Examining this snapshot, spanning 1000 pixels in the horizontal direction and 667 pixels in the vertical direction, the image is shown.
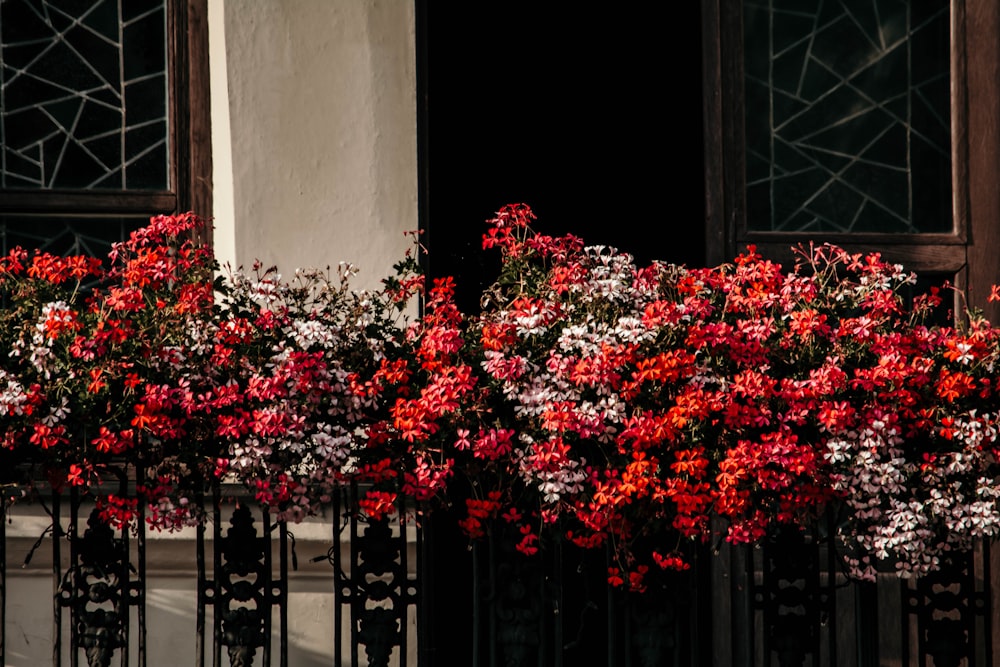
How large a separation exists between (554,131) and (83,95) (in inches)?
79.0

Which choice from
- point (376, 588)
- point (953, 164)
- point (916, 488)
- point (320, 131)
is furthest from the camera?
point (953, 164)

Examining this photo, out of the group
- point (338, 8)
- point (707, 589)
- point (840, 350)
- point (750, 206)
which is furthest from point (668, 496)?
point (338, 8)

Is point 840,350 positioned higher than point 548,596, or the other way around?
point 840,350

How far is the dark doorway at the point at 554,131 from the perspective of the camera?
505 cm

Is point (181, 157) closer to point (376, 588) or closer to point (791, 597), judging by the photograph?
point (376, 588)

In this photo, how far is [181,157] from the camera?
5.36 m

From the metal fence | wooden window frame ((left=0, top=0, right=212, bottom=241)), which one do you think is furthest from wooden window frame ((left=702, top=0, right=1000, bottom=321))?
wooden window frame ((left=0, top=0, right=212, bottom=241))

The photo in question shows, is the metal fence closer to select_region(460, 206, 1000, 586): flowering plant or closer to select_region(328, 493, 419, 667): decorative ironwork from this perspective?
select_region(328, 493, 419, 667): decorative ironwork

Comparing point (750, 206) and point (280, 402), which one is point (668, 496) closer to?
point (280, 402)

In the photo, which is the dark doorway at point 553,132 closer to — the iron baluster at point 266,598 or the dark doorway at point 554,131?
the dark doorway at point 554,131

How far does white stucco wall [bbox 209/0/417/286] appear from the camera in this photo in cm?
503

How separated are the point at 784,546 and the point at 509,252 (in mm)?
1339

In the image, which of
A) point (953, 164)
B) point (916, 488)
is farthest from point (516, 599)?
point (953, 164)

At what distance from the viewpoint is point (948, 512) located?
13.3ft
